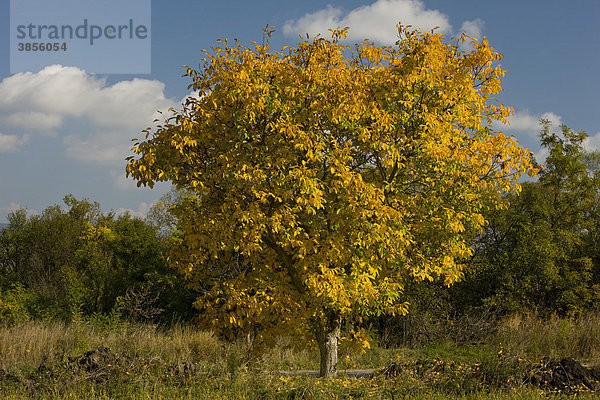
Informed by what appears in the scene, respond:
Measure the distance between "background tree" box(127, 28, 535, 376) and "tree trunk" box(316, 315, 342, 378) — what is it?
7cm

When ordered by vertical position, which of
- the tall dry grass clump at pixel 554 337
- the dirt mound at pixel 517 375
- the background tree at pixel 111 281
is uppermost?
the background tree at pixel 111 281

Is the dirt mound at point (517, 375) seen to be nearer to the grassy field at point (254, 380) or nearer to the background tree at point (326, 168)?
the grassy field at point (254, 380)

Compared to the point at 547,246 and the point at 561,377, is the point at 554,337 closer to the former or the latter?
the point at 547,246

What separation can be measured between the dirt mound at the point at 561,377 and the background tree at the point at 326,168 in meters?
1.98

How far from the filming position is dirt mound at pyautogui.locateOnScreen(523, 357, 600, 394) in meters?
8.48

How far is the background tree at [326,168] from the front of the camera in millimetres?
8062

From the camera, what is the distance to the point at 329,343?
9914mm

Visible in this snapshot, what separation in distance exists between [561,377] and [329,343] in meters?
3.88

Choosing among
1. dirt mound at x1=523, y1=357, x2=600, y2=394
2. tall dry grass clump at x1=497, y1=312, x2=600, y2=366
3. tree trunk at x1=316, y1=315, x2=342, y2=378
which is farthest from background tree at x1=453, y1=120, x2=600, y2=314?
tree trunk at x1=316, y1=315, x2=342, y2=378

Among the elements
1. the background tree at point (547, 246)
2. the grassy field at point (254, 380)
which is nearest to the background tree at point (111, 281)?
the grassy field at point (254, 380)

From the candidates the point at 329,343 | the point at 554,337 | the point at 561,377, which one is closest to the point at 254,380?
the point at 329,343

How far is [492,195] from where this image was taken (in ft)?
30.7

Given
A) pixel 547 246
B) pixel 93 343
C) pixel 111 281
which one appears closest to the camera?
pixel 93 343

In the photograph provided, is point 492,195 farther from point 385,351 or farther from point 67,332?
point 67,332
